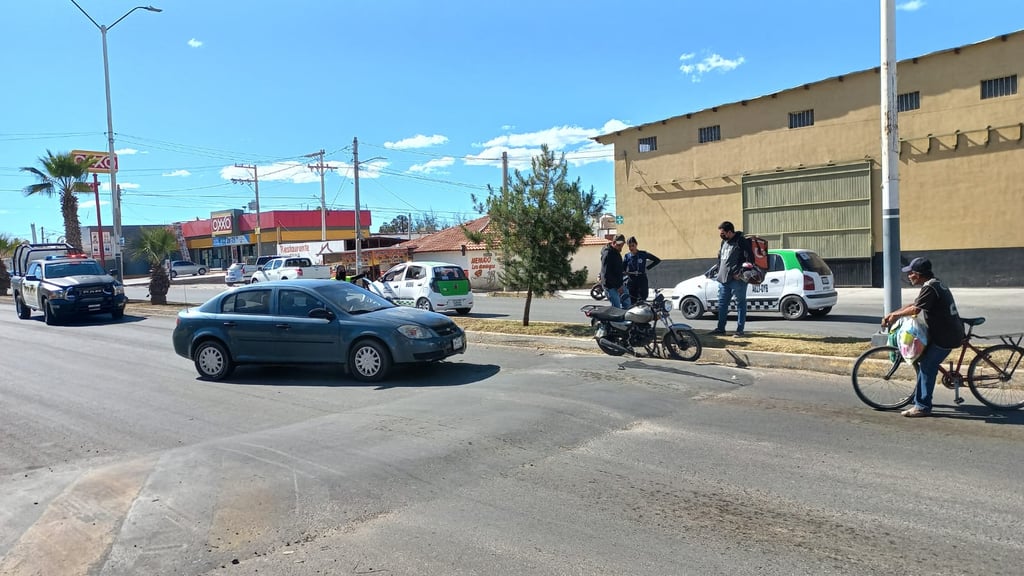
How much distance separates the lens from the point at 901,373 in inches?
262

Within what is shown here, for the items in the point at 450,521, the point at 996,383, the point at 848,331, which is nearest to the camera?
the point at 450,521

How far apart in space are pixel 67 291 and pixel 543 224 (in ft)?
47.3

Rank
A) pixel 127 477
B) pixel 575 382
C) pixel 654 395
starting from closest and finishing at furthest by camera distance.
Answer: pixel 127 477 → pixel 654 395 → pixel 575 382

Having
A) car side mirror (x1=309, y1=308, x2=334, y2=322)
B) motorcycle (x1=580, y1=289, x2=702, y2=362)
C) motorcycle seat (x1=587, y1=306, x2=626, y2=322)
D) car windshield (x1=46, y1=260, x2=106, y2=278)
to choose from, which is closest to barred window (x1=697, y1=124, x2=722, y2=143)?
motorcycle (x1=580, y1=289, x2=702, y2=362)

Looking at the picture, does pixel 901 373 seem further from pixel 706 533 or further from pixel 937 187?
pixel 937 187

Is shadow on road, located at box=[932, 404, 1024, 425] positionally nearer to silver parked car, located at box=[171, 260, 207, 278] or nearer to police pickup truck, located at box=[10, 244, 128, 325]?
police pickup truck, located at box=[10, 244, 128, 325]

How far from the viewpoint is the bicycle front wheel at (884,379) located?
6.67 metres

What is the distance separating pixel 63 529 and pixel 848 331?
41.0ft

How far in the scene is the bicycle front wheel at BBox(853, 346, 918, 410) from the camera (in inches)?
263

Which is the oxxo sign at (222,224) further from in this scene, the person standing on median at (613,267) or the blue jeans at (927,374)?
the blue jeans at (927,374)

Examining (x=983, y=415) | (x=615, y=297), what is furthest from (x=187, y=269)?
(x=983, y=415)

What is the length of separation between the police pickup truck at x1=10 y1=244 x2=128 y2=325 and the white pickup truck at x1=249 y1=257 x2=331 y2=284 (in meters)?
A: 12.1

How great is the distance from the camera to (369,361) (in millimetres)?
9078

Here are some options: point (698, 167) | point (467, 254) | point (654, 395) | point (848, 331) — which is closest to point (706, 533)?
point (654, 395)
